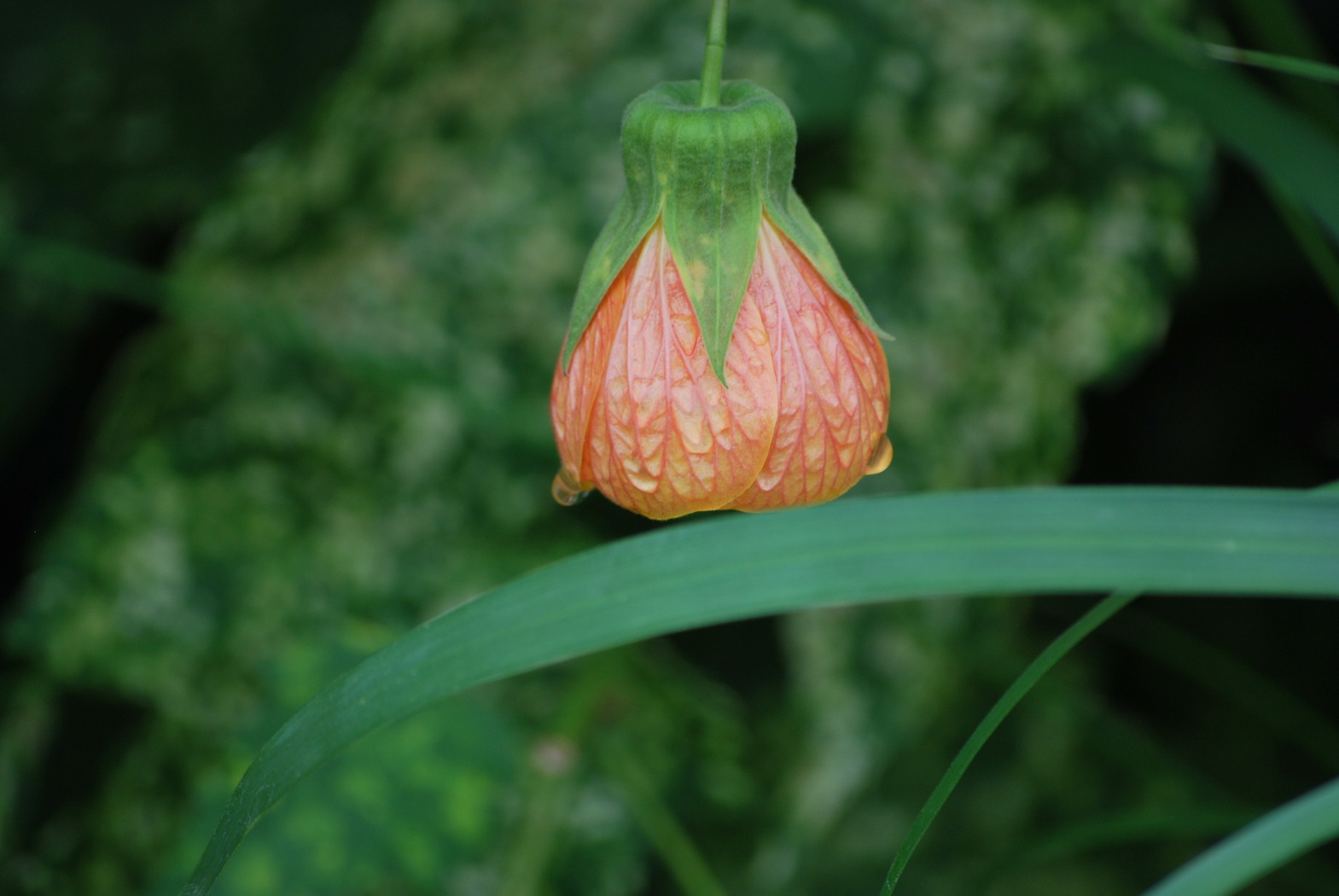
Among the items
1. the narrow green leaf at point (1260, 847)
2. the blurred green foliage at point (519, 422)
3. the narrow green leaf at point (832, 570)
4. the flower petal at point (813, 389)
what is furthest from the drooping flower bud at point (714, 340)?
the blurred green foliage at point (519, 422)

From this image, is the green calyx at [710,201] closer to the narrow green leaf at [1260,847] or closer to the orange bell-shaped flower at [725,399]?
the orange bell-shaped flower at [725,399]

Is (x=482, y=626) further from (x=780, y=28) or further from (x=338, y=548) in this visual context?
(x=780, y=28)

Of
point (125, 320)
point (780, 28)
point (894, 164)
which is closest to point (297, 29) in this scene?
point (125, 320)

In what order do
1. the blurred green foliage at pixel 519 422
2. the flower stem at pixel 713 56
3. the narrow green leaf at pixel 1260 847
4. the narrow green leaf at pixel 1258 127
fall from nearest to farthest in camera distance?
the narrow green leaf at pixel 1260 847
the flower stem at pixel 713 56
the narrow green leaf at pixel 1258 127
the blurred green foliage at pixel 519 422

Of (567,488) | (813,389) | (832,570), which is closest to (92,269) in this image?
(567,488)

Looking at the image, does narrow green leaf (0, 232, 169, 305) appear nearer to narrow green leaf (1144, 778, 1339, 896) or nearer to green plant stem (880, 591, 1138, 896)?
green plant stem (880, 591, 1138, 896)
